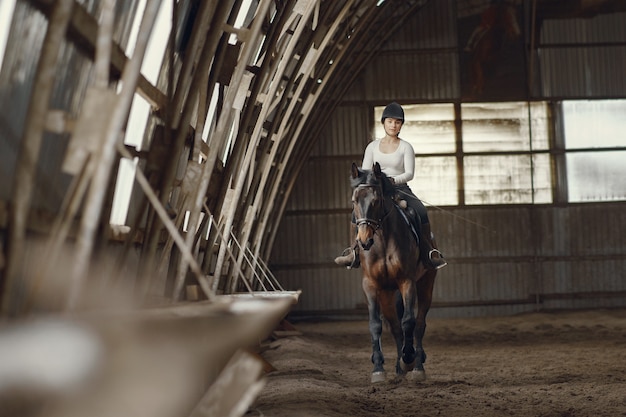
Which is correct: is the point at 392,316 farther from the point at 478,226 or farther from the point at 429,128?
the point at 429,128

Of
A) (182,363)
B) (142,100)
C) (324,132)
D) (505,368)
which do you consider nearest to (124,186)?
(142,100)

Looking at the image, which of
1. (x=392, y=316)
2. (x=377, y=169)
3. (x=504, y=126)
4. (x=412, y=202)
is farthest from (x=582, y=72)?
(x=377, y=169)

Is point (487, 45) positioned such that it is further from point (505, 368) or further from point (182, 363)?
point (182, 363)

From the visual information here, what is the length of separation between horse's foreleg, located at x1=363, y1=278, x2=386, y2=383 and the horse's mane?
103cm

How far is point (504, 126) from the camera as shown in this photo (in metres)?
23.1

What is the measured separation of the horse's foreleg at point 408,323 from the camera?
1010cm

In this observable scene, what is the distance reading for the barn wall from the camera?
75.9 feet

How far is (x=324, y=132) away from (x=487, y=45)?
4481mm

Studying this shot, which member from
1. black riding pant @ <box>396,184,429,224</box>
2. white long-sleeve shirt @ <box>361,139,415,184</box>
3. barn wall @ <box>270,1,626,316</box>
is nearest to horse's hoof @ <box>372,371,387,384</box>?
black riding pant @ <box>396,184,429,224</box>

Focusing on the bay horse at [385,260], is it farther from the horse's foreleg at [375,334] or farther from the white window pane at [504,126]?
the white window pane at [504,126]

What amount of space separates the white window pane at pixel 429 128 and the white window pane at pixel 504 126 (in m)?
0.36

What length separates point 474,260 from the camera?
23125 mm

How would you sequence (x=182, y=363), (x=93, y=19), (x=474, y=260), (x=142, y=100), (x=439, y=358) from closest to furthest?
(x=182, y=363), (x=93, y=19), (x=142, y=100), (x=439, y=358), (x=474, y=260)

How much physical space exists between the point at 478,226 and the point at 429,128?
8.61ft
